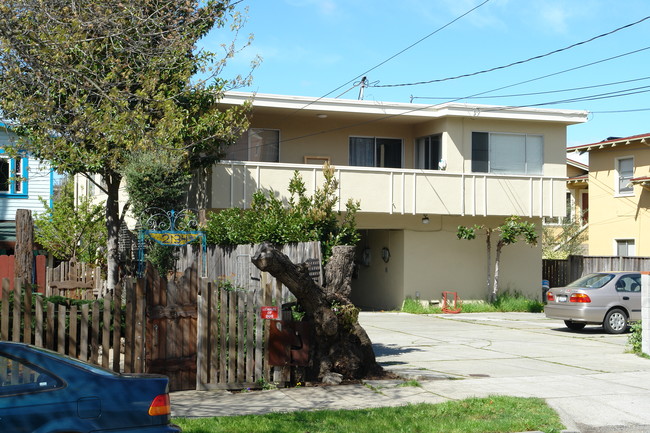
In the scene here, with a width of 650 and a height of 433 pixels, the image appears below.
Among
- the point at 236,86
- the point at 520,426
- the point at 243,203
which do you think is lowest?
the point at 520,426

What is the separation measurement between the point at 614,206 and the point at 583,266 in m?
5.48

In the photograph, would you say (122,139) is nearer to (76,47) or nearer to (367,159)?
(76,47)

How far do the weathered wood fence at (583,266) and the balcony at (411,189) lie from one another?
2590 mm

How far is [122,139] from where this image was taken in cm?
1159

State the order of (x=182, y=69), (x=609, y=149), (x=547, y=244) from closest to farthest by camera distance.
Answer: (x=182, y=69) → (x=609, y=149) → (x=547, y=244)

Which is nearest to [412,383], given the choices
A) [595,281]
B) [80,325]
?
[80,325]

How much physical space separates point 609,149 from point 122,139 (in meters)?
26.2

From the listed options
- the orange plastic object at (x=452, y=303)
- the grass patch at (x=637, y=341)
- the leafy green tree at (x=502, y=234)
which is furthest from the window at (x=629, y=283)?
the orange plastic object at (x=452, y=303)

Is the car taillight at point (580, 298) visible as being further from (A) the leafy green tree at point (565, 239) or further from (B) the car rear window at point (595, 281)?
(A) the leafy green tree at point (565, 239)

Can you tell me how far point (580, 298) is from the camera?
18719 mm

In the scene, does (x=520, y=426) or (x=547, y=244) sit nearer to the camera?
(x=520, y=426)

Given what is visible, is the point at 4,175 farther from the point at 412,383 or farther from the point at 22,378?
the point at 22,378

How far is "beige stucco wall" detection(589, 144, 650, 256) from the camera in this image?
30.9 meters

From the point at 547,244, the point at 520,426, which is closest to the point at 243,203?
the point at 520,426
